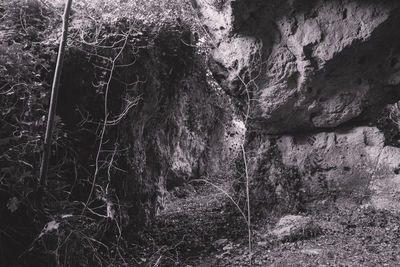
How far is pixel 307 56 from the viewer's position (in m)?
4.69

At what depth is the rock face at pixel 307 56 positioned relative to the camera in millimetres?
4508

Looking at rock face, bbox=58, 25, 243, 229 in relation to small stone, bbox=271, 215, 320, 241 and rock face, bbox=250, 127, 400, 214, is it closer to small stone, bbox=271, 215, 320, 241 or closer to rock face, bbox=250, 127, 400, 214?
rock face, bbox=250, 127, 400, 214

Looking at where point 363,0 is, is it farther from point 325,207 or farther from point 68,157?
point 68,157

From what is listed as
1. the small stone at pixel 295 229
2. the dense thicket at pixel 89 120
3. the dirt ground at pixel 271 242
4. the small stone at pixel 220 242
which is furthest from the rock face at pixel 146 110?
the small stone at pixel 295 229

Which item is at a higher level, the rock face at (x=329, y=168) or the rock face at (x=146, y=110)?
the rock face at (x=146, y=110)

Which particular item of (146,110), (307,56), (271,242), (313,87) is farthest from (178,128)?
(271,242)

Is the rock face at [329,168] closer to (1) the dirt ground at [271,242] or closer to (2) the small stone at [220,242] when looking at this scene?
(1) the dirt ground at [271,242]

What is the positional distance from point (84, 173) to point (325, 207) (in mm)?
2947

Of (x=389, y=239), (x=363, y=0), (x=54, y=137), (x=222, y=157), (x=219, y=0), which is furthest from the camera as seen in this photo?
(x=222, y=157)

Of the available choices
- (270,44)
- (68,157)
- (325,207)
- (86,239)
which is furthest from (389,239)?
(68,157)

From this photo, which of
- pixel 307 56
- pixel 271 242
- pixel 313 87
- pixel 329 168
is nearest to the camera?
pixel 271 242

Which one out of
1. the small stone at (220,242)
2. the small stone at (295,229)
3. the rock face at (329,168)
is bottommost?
the small stone at (220,242)

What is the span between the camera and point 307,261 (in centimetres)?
379

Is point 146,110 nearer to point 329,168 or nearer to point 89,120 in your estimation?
point 89,120
